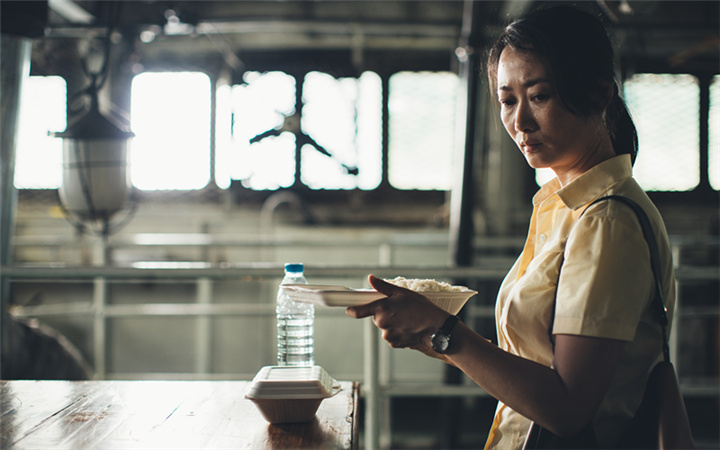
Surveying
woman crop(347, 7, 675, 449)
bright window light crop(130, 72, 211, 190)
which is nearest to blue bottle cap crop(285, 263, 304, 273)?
woman crop(347, 7, 675, 449)

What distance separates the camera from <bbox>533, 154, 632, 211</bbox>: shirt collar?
90cm

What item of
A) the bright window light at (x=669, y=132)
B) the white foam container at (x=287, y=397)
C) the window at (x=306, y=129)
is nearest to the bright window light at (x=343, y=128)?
the window at (x=306, y=129)

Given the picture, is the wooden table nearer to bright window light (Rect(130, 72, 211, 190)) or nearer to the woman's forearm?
the woman's forearm

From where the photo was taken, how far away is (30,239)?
4230mm

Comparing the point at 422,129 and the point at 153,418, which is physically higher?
the point at 422,129

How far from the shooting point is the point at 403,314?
35.0 inches

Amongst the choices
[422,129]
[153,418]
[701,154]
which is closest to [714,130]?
[701,154]

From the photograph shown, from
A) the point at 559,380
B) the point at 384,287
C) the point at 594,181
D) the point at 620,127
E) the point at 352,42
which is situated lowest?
the point at 559,380

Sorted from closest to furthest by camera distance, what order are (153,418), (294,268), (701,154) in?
(153,418), (294,268), (701,154)

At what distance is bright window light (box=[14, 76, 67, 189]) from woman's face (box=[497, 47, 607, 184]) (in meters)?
4.46

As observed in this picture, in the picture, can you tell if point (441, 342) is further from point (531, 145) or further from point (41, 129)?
point (41, 129)

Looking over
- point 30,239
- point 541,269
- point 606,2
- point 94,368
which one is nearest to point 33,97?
point 30,239

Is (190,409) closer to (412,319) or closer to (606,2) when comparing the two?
(412,319)

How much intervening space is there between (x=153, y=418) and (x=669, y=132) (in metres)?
4.69
